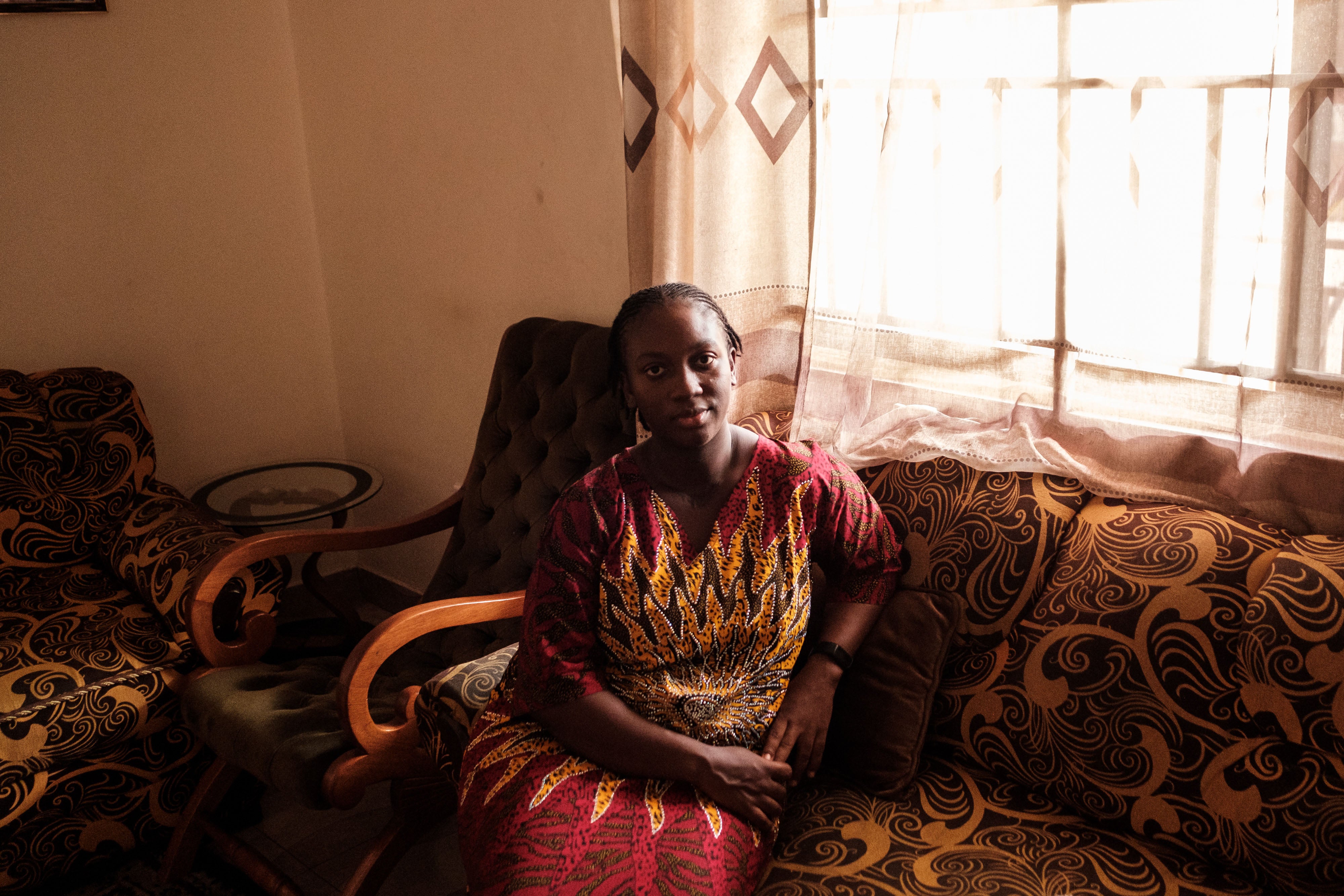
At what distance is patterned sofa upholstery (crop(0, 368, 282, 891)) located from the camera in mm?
1962

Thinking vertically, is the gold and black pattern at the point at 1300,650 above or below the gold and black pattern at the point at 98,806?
above

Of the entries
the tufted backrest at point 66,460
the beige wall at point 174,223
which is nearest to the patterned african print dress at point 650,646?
the tufted backrest at point 66,460

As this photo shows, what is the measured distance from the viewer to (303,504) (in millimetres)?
2705

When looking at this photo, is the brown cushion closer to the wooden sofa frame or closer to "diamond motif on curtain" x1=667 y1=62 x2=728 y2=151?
the wooden sofa frame

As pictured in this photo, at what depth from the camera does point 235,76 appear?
116 inches

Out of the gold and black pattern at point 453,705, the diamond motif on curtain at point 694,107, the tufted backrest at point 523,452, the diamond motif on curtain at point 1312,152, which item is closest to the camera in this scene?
the diamond motif on curtain at point 1312,152

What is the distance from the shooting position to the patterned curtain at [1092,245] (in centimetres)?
135

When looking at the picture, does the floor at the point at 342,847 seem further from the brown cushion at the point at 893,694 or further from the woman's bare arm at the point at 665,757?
the brown cushion at the point at 893,694

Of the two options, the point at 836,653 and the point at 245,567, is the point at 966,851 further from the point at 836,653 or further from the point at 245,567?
the point at 245,567

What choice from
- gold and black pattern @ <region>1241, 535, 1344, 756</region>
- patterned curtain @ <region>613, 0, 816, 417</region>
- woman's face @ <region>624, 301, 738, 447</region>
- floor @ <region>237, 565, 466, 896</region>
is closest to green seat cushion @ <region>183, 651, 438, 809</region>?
floor @ <region>237, 565, 466, 896</region>

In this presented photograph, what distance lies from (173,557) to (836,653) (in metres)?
1.58

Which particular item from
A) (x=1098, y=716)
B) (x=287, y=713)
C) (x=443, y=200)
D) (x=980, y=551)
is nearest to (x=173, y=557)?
(x=287, y=713)

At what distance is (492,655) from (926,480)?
826 millimetres

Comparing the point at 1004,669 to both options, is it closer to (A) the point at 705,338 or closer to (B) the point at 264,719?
(A) the point at 705,338
